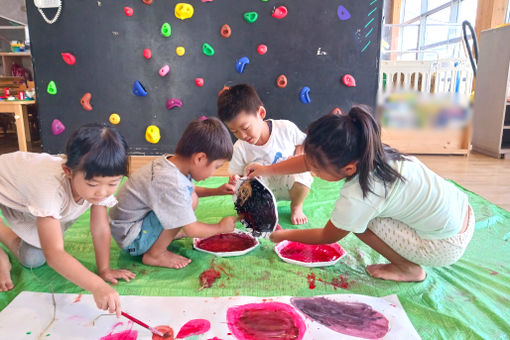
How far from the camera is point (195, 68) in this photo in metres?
2.63

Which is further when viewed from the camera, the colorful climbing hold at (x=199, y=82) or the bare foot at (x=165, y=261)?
the colorful climbing hold at (x=199, y=82)

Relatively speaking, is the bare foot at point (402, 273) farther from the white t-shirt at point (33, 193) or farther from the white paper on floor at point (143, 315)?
the white t-shirt at point (33, 193)

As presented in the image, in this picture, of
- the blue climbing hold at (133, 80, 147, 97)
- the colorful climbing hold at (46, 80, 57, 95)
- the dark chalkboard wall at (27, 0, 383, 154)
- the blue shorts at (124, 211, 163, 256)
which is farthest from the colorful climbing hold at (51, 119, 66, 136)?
the blue shorts at (124, 211, 163, 256)

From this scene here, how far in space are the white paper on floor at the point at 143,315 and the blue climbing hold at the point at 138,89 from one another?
6.29 feet

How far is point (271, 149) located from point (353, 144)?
2.43 feet

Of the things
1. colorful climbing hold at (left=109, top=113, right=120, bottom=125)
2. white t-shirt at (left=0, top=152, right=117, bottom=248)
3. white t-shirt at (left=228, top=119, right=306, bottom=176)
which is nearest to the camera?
white t-shirt at (left=0, top=152, right=117, bottom=248)

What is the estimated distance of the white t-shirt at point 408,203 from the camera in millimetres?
909

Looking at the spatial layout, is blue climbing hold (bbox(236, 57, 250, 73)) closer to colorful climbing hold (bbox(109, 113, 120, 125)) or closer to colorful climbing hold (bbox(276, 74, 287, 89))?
colorful climbing hold (bbox(276, 74, 287, 89))

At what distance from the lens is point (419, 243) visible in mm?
996

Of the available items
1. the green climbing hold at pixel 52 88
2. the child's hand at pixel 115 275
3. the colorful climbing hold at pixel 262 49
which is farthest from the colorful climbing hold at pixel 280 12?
the child's hand at pixel 115 275

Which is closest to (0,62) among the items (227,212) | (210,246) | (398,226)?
(227,212)

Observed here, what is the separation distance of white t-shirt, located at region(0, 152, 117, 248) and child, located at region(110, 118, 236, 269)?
107 millimetres

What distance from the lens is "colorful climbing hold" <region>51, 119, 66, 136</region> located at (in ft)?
8.95

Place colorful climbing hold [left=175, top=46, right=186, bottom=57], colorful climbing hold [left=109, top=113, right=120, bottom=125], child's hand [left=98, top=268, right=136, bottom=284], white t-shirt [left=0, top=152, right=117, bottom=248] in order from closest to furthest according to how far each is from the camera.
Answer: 1. white t-shirt [left=0, top=152, right=117, bottom=248]
2. child's hand [left=98, top=268, right=136, bottom=284]
3. colorful climbing hold [left=175, top=46, right=186, bottom=57]
4. colorful climbing hold [left=109, top=113, right=120, bottom=125]
